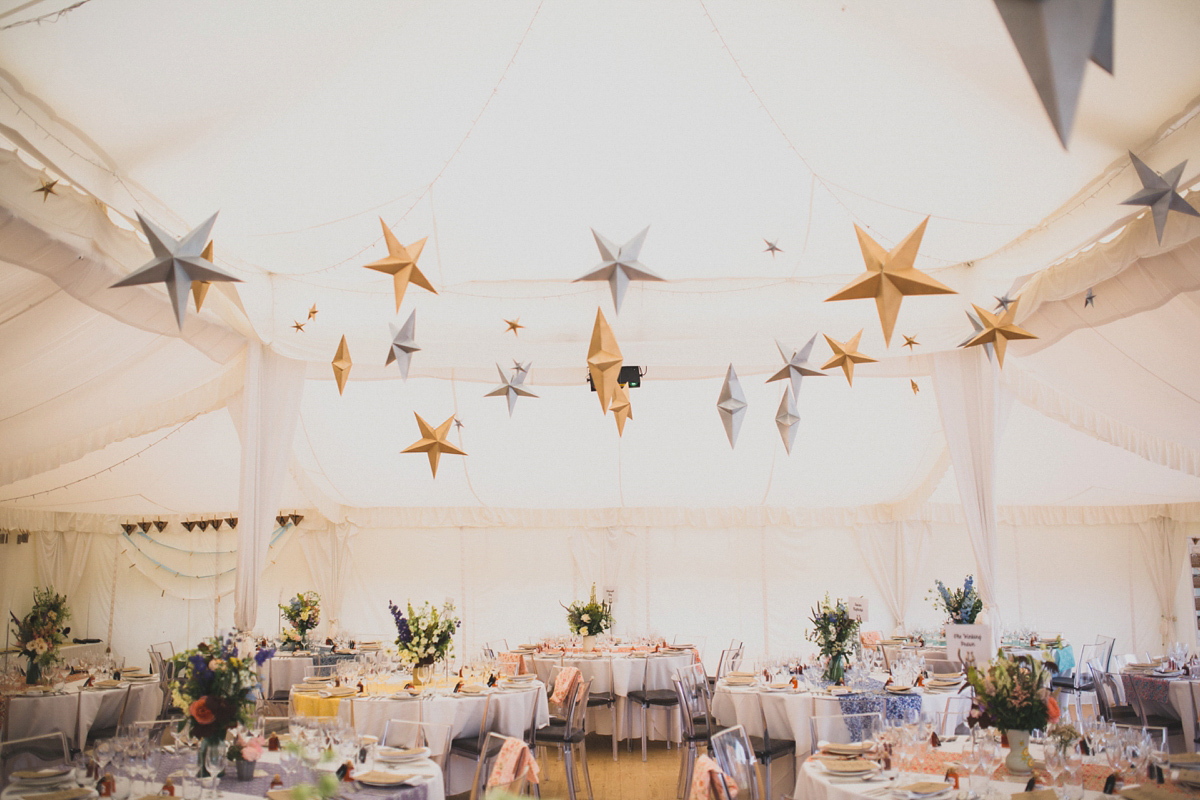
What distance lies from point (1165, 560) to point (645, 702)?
6849 mm

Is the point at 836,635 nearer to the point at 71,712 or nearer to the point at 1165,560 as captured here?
the point at 71,712

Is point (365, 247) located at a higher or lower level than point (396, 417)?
higher

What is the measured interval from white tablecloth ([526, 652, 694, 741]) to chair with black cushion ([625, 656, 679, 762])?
0.10ft

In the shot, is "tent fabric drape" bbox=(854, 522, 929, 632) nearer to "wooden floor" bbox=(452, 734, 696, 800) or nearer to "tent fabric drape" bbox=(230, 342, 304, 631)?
"wooden floor" bbox=(452, 734, 696, 800)

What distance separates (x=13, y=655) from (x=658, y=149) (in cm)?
1075

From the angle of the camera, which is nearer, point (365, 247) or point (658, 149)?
point (658, 149)

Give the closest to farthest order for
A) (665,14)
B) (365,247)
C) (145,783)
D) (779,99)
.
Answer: (145,783), (665,14), (779,99), (365,247)

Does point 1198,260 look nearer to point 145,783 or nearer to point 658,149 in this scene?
point 658,149

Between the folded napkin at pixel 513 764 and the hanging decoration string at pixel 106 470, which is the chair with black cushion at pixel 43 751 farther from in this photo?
the hanging decoration string at pixel 106 470

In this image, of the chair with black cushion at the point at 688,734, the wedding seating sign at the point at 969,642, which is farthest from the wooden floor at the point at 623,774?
the wedding seating sign at the point at 969,642

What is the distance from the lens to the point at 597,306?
7.03 metres

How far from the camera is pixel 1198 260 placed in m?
4.27

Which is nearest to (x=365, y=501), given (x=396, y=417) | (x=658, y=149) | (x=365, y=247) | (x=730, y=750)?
(x=396, y=417)

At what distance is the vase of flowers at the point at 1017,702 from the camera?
342cm
